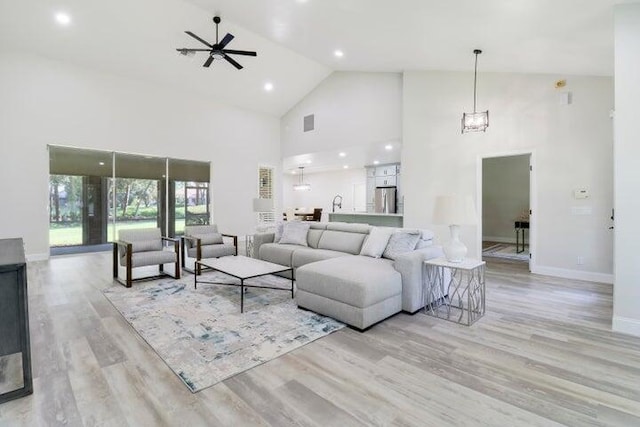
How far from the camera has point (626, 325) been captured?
2861 mm

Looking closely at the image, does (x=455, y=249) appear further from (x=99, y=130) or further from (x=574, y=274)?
(x=99, y=130)

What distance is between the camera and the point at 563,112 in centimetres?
487

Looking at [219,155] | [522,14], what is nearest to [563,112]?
[522,14]

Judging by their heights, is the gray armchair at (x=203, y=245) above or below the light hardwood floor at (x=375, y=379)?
above

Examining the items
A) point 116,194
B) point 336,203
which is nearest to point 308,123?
point 336,203

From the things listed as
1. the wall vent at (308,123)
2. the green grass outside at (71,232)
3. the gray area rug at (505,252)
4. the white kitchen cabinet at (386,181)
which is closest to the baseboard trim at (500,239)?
the gray area rug at (505,252)

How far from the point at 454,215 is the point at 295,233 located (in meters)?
2.64

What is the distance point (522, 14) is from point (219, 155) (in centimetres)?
720

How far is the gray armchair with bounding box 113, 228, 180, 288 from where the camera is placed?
445 centimetres

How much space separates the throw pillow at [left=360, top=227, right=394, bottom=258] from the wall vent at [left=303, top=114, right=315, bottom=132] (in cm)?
546

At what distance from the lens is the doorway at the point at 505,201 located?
8.52m

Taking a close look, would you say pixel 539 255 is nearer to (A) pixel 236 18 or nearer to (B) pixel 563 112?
(B) pixel 563 112

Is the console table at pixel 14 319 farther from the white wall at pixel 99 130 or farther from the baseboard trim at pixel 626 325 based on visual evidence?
the white wall at pixel 99 130

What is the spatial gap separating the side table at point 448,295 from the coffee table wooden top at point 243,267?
1.63 metres
